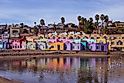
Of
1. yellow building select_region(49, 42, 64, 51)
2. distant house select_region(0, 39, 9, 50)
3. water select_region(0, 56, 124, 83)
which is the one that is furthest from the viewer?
distant house select_region(0, 39, 9, 50)

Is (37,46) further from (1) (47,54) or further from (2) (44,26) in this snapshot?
(2) (44,26)

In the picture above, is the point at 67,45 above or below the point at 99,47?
above

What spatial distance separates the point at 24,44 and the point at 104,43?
3025cm

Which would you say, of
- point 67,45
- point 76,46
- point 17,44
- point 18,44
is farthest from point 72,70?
point 17,44

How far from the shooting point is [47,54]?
392 ft

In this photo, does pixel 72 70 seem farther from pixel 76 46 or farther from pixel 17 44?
pixel 17 44

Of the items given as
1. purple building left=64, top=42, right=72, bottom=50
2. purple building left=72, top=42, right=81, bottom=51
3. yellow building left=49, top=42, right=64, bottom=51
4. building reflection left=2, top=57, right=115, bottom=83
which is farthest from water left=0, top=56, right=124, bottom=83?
yellow building left=49, top=42, right=64, bottom=51

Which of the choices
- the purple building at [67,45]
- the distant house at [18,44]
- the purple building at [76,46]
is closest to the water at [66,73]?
the purple building at [76,46]

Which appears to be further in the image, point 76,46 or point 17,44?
point 17,44

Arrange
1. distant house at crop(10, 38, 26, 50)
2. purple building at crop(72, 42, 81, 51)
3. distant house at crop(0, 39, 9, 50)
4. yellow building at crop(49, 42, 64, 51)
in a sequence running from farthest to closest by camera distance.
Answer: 1. distant house at crop(0, 39, 9, 50)
2. distant house at crop(10, 38, 26, 50)
3. yellow building at crop(49, 42, 64, 51)
4. purple building at crop(72, 42, 81, 51)

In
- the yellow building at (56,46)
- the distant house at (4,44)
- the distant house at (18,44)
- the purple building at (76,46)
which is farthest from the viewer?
the distant house at (4,44)

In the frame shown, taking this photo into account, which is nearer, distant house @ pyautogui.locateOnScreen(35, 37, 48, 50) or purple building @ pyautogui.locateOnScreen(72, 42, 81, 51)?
purple building @ pyautogui.locateOnScreen(72, 42, 81, 51)

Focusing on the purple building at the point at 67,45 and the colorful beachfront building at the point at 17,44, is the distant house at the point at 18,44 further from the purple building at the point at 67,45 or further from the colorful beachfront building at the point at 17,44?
the purple building at the point at 67,45

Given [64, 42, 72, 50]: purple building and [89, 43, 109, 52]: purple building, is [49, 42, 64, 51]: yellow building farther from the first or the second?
[89, 43, 109, 52]: purple building
